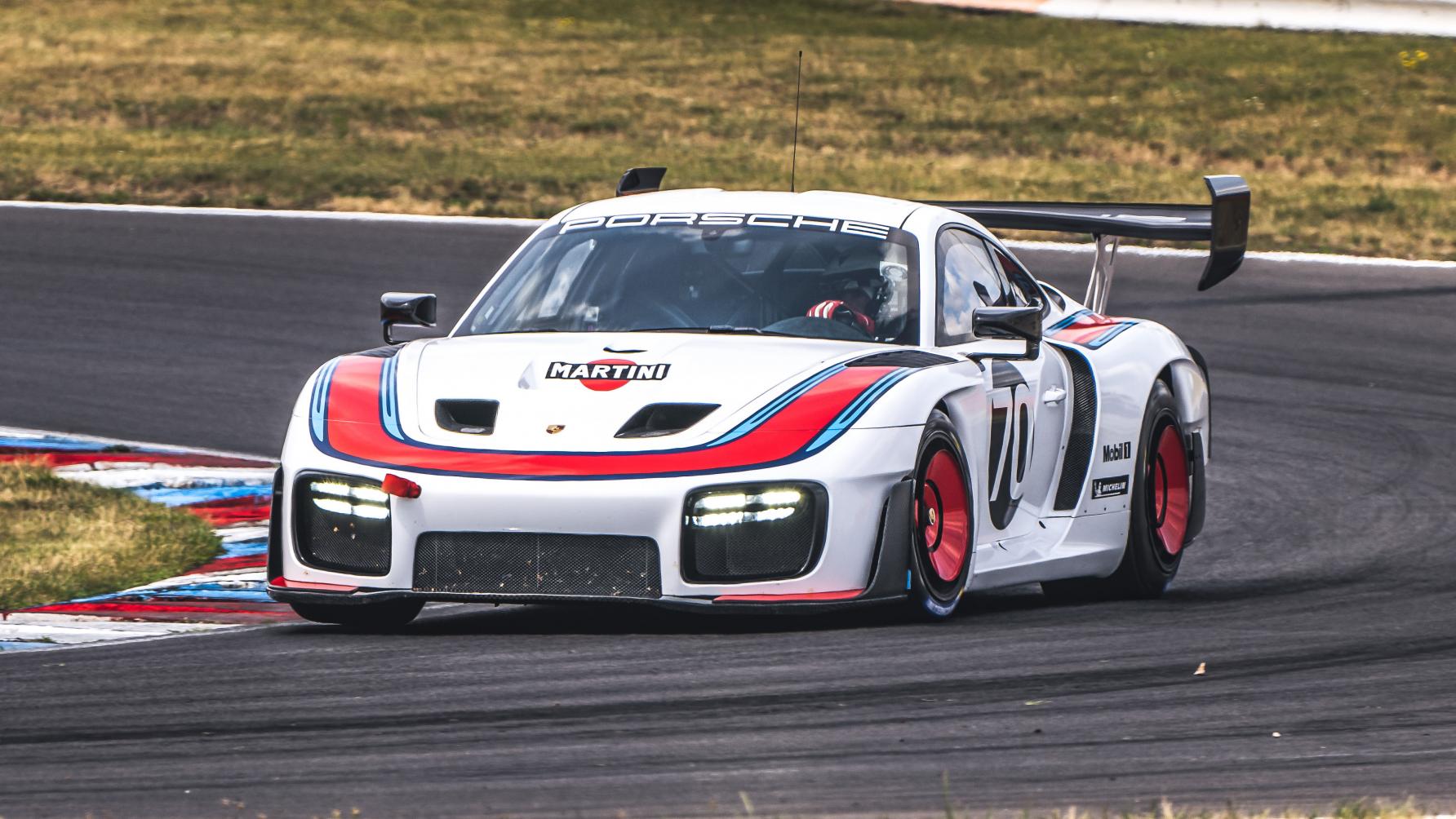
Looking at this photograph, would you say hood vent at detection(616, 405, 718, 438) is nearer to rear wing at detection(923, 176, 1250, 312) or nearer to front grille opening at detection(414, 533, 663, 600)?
front grille opening at detection(414, 533, 663, 600)

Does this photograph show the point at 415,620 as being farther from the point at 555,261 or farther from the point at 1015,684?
the point at 1015,684

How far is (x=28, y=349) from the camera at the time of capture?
45.7 ft

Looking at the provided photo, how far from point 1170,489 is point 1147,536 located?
1.54ft

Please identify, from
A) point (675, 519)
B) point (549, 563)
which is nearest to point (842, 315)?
point (675, 519)

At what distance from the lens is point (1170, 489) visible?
838 centimetres

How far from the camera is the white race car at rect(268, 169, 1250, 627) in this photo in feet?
19.9

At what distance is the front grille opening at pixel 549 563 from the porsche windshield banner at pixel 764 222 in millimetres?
1625

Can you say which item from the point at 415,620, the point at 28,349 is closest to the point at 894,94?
the point at 28,349

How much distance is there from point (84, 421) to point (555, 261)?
519 centimetres

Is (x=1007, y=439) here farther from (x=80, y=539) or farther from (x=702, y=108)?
(x=702, y=108)

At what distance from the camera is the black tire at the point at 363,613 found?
655 cm

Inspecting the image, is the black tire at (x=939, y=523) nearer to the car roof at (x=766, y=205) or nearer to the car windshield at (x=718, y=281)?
the car windshield at (x=718, y=281)

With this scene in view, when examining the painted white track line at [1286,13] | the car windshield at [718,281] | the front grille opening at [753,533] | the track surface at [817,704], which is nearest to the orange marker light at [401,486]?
the track surface at [817,704]

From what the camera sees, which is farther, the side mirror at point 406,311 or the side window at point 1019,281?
the side window at point 1019,281
